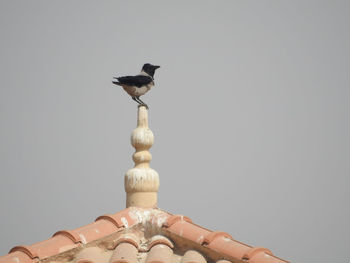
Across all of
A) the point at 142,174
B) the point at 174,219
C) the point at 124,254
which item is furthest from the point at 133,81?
the point at 124,254

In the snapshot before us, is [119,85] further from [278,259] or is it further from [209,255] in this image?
[278,259]

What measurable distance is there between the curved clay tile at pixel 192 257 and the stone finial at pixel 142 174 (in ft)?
3.73

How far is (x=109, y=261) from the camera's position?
6.02 metres

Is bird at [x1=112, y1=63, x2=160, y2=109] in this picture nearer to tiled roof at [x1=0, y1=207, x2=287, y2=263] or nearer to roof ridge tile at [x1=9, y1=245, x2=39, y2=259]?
tiled roof at [x1=0, y1=207, x2=287, y2=263]

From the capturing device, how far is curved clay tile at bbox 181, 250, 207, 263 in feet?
19.2

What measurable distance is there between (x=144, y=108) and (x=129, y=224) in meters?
1.76

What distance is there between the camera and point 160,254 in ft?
19.7

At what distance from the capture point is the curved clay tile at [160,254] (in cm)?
576

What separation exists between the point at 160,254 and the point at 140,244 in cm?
68

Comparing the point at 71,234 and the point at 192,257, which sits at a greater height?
the point at 71,234

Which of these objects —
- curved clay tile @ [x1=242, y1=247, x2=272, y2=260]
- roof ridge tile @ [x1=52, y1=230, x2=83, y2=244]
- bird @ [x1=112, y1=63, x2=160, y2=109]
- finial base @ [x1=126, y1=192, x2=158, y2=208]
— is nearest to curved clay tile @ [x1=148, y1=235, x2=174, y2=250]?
finial base @ [x1=126, y1=192, x2=158, y2=208]

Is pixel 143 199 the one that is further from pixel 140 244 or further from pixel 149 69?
pixel 149 69

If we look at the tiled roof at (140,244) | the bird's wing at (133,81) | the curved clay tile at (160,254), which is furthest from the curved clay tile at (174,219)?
the bird's wing at (133,81)

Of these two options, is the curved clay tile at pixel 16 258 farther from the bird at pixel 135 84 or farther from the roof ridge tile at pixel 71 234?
the bird at pixel 135 84
